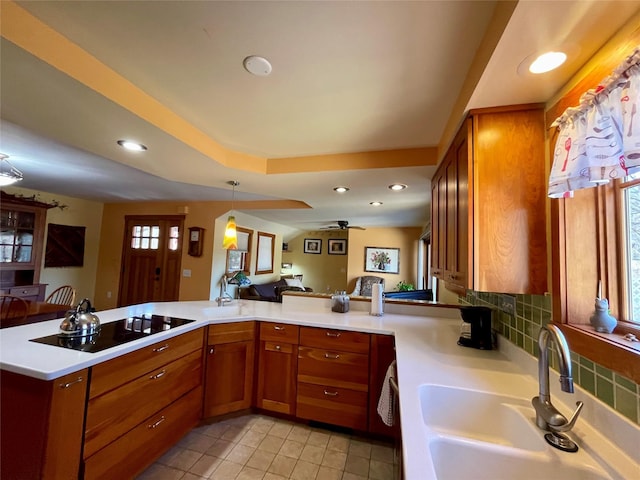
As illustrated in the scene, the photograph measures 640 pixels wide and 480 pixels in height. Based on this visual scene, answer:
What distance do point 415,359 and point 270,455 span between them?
1.23 metres

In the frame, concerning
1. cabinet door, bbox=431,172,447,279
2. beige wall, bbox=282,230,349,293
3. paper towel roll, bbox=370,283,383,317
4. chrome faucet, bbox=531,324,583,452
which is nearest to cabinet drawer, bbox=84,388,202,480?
paper towel roll, bbox=370,283,383,317

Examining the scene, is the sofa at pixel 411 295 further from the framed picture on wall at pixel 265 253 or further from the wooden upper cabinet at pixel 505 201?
the framed picture on wall at pixel 265 253

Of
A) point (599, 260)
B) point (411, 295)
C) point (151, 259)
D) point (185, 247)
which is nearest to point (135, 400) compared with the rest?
point (599, 260)

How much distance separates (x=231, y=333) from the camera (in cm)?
219

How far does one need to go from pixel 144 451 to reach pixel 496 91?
261cm

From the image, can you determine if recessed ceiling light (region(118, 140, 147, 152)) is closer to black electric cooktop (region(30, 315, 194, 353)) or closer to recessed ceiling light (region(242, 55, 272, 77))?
recessed ceiling light (region(242, 55, 272, 77))

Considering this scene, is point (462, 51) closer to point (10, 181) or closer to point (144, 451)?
point (144, 451)

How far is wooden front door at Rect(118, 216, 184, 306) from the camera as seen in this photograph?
15.7 feet

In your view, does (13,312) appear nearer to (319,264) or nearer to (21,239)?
(21,239)

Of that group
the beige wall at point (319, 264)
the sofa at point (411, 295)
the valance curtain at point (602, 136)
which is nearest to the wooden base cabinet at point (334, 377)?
the sofa at point (411, 295)

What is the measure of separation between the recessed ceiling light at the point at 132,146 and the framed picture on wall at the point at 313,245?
20.6 feet

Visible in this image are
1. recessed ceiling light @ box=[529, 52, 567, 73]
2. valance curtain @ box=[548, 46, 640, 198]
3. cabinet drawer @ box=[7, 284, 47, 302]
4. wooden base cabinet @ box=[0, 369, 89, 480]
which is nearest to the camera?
valance curtain @ box=[548, 46, 640, 198]

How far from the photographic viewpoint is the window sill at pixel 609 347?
759 millimetres

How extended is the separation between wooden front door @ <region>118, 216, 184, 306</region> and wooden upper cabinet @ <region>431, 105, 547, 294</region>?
4.69m
